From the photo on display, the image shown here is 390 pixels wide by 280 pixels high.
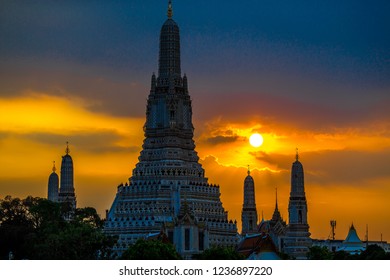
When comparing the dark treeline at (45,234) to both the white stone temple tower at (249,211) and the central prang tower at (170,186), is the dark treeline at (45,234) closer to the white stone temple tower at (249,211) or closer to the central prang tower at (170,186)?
the central prang tower at (170,186)

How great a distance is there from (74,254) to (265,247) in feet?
59.9

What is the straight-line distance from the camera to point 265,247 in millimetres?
57969

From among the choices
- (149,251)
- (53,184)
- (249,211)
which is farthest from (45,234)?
(249,211)

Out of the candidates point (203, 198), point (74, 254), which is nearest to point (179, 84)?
point (203, 198)

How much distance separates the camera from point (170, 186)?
229 ft

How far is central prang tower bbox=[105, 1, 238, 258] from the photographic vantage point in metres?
66.7

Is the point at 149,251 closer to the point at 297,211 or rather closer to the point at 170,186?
the point at 170,186

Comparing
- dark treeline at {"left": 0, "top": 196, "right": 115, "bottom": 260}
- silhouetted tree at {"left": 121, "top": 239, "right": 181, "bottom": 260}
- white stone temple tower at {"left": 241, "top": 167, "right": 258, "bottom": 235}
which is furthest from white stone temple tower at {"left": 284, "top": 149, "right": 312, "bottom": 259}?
silhouetted tree at {"left": 121, "top": 239, "right": 181, "bottom": 260}

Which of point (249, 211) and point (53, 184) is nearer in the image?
point (53, 184)

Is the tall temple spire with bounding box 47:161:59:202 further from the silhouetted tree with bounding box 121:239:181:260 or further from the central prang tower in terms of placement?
the silhouetted tree with bounding box 121:239:181:260

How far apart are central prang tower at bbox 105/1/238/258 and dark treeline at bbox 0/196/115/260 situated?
16.4 ft

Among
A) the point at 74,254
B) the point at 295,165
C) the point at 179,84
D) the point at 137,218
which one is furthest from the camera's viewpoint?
the point at 295,165

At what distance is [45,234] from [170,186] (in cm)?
2229
